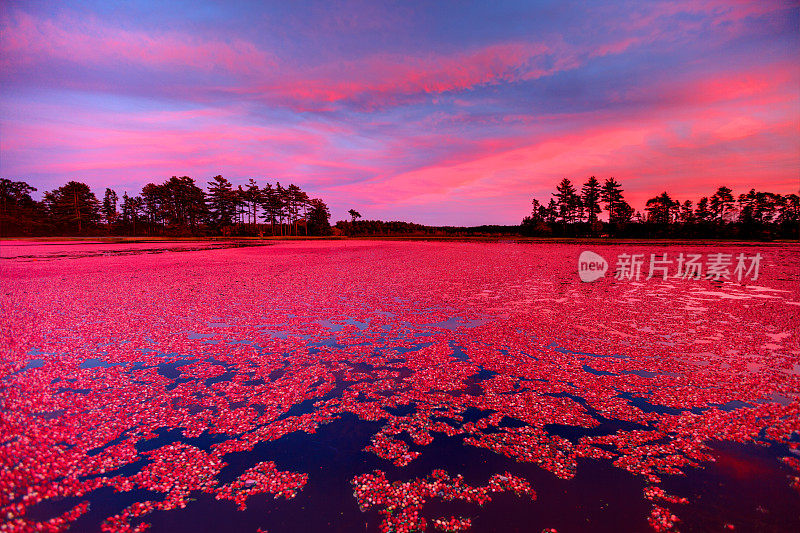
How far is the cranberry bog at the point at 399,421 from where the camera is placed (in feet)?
13.3

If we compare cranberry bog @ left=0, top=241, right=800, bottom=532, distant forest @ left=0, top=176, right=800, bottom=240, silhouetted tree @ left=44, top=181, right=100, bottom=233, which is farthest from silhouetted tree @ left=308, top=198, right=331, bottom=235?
cranberry bog @ left=0, top=241, right=800, bottom=532

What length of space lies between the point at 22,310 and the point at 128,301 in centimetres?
353

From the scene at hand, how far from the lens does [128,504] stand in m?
4.12

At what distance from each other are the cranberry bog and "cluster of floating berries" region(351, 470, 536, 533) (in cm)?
3

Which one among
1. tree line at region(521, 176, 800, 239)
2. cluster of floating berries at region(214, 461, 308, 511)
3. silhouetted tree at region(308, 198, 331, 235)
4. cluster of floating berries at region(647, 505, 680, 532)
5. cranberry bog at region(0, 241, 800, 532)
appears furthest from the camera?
silhouetted tree at region(308, 198, 331, 235)

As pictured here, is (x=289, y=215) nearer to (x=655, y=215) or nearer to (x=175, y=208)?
(x=175, y=208)

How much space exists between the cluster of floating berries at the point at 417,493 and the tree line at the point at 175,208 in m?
116

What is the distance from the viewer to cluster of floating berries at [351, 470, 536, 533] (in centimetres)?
382

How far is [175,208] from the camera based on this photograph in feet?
366

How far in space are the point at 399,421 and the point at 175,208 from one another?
13099cm

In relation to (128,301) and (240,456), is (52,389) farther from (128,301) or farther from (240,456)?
(128,301)

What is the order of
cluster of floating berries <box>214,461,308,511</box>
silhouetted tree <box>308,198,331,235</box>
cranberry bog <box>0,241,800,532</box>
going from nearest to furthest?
cranberry bog <box>0,241,800,532</box>
cluster of floating berries <box>214,461,308,511</box>
silhouetted tree <box>308,198,331,235</box>

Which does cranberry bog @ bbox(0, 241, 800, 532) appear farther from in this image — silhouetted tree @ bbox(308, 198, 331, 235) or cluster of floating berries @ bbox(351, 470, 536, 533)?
silhouetted tree @ bbox(308, 198, 331, 235)

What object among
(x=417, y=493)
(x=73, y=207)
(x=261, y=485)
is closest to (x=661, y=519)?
(x=417, y=493)
